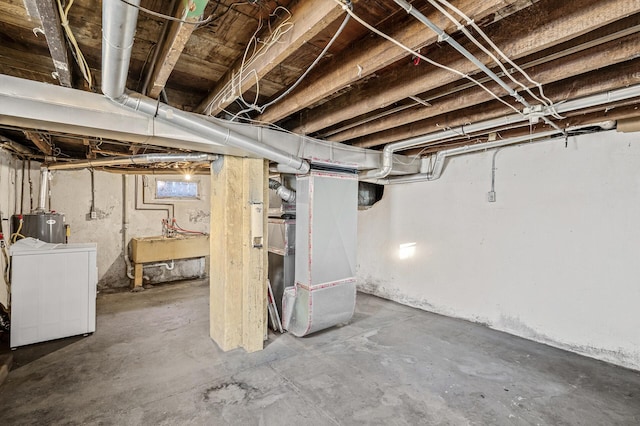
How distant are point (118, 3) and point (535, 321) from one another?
13.2ft

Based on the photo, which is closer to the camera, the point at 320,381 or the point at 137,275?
the point at 320,381

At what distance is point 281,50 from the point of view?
1.37 metres

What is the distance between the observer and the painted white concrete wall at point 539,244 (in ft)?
8.71

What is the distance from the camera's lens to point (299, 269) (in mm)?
3129

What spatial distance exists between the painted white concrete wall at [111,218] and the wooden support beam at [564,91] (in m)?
4.54

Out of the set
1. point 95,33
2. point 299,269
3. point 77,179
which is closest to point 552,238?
point 299,269

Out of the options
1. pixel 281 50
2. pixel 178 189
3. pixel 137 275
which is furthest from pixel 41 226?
pixel 281 50

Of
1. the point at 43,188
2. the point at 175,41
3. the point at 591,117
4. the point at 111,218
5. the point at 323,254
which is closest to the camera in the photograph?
the point at 175,41

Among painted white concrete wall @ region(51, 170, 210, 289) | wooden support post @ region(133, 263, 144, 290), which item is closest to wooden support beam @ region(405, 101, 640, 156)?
painted white concrete wall @ region(51, 170, 210, 289)

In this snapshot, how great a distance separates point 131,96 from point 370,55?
1.32m

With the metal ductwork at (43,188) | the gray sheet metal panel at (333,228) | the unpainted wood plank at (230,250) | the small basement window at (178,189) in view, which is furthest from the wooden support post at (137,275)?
the gray sheet metal panel at (333,228)

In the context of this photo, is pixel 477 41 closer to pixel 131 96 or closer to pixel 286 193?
pixel 131 96

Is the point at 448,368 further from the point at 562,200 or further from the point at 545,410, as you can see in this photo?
the point at 562,200

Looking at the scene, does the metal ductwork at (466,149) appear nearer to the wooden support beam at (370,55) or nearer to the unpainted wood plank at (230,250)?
the wooden support beam at (370,55)
